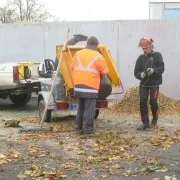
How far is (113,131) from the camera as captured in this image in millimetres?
8836

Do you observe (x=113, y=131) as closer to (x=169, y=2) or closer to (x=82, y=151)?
(x=82, y=151)

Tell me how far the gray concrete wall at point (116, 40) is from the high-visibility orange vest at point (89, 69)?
6.95 m

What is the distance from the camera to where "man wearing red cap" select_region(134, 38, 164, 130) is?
8.79 meters

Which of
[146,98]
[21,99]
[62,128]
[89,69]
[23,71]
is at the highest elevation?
[89,69]

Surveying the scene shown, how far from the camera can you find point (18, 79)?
12.3 m

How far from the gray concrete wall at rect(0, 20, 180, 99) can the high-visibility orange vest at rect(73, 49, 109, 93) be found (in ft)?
22.8

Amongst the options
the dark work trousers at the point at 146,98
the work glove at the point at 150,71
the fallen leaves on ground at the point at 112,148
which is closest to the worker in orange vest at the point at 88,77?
the fallen leaves on ground at the point at 112,148

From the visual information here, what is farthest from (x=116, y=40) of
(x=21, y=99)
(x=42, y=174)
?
(x=42, y=174)

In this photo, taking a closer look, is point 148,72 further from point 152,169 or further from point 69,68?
point 152,169

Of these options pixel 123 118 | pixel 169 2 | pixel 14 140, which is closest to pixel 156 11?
pixel 169 2

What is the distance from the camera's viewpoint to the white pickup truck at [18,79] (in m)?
12.3

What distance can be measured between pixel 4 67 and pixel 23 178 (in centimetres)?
725

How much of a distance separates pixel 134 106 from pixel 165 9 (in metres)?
11.6

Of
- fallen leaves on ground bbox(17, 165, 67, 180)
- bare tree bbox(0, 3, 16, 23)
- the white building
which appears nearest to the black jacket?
fallen leaves on ground bbox(17, 165, 67, 180)
